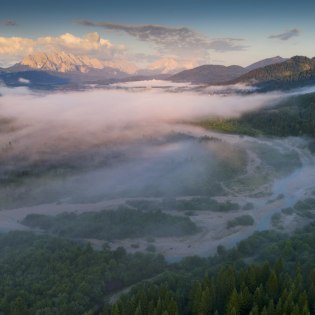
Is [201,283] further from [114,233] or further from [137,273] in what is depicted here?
Answer: [114,233]

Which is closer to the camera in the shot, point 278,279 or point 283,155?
point 278,279

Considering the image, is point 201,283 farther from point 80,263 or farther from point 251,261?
point 80,263

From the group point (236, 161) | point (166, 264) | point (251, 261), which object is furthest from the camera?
point (236, 161)

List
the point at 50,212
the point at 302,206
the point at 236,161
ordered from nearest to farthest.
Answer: the point at 302,206 → the point at 50,212 → the point at 236,161

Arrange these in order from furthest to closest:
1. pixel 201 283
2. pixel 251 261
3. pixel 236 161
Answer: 1. pixel 236 161
2. pixel 251 261
3. pixel 201 283

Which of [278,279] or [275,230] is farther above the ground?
[278,279]

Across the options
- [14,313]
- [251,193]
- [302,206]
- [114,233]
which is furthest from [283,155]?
[14,313]

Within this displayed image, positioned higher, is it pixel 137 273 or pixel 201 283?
pixel 201 283

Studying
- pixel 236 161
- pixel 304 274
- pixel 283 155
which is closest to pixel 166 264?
pixel 304 274

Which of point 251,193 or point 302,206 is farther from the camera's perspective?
point 251,193
